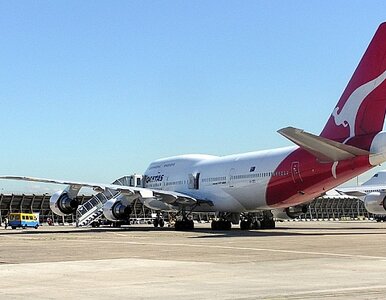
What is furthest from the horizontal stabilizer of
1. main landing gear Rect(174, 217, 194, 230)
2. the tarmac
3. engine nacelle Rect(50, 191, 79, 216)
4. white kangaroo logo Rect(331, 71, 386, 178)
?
engine nacelle Rect(50, 191, 79, 216)

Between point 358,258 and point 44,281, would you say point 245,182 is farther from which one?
point 44,281

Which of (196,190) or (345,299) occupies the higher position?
(196,190)

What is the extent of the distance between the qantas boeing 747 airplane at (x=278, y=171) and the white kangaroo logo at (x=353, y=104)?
50 millimetres

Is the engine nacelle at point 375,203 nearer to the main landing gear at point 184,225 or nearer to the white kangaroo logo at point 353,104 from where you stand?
the main landing gear at point 184,225

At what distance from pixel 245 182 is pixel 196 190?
20.4ft

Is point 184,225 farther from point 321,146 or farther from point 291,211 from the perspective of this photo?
point 321,146

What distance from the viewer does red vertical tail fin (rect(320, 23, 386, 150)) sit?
3509 cm

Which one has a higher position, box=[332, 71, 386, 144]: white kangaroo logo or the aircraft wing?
box=[332, 71, 386, 144]: white kangaroo logo

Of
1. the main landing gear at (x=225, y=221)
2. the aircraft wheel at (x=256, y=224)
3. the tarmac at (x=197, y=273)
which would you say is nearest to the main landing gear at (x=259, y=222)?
the aircraft wheel at (x=256, y=224)

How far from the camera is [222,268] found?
56.1 feet

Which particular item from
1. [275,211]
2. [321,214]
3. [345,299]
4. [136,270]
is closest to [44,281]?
[136,270]

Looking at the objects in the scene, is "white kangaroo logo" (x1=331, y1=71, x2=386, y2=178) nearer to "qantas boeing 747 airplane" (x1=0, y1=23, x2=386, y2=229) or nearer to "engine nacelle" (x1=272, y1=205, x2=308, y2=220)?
"qantas boeing 747 airplane" (x1=0, y1=23, x2=386, y2=229)

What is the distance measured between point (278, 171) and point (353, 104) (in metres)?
6.00

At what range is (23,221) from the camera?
204ft
